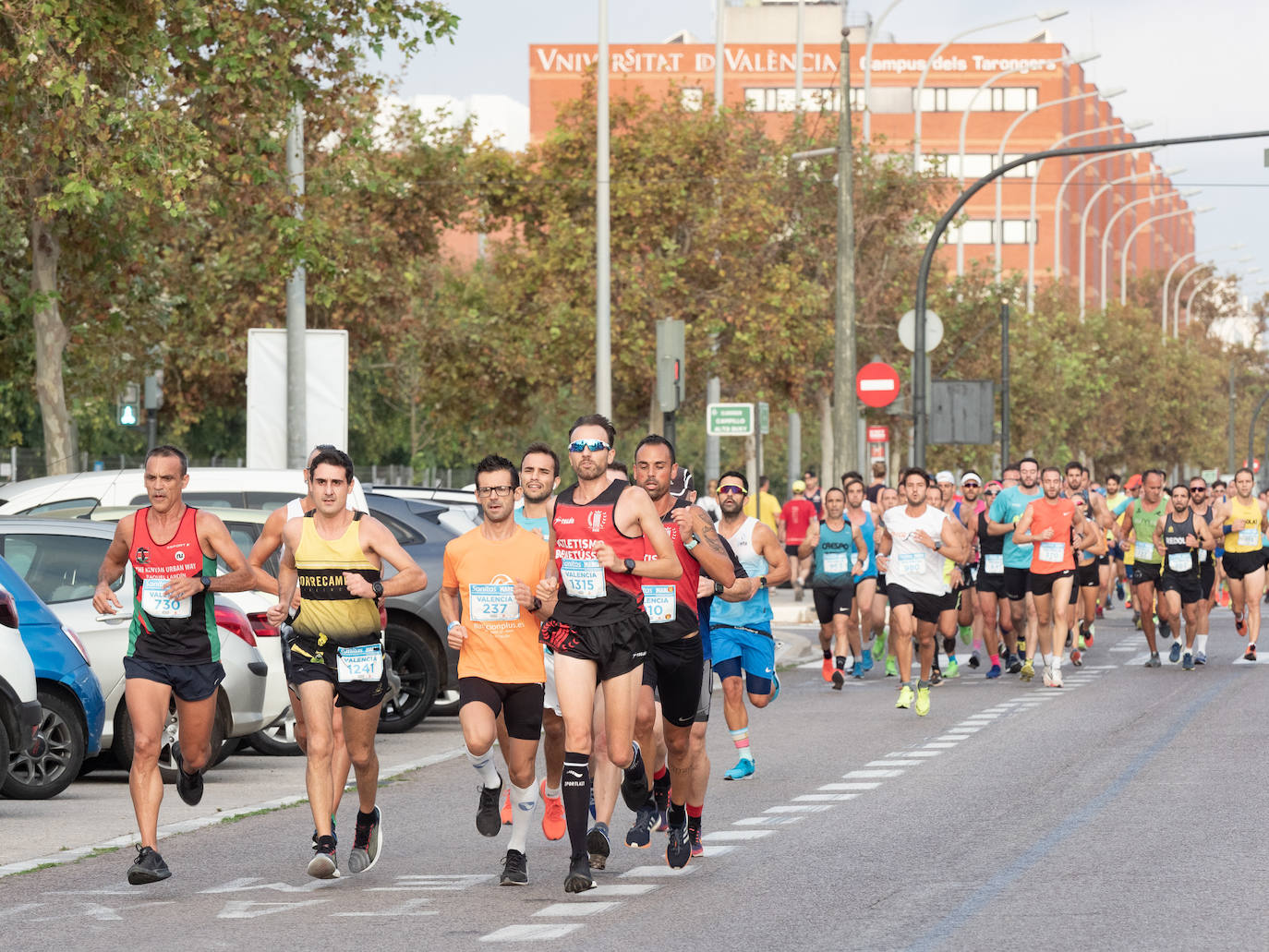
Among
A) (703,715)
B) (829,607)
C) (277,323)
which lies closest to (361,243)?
(277,323)

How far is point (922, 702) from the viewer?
1720cm

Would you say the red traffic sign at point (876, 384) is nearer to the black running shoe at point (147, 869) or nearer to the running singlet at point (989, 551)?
the running singlet at point (989, 551)

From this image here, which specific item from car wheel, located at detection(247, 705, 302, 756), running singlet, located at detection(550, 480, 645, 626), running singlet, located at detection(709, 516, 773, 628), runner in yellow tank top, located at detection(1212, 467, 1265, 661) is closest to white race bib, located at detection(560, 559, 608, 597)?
running singlet, located at detection(550, 480, 645, 626)

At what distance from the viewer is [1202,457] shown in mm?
85062

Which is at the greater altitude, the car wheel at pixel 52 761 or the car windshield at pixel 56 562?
the car windshield at pixel 56 562

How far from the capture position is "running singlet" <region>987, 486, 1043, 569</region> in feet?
69.8

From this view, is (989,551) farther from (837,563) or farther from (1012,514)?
(837,563)

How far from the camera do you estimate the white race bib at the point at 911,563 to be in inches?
700

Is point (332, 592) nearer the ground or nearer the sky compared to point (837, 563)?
nearer the sky

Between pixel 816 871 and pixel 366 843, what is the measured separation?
→ 6.19 feet

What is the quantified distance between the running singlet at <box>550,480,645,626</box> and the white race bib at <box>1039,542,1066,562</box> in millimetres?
11551

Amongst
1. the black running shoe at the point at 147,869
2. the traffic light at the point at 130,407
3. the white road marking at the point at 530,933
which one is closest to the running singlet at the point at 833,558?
the black running shoe at the point at 147,869

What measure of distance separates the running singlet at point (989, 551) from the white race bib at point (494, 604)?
12998 millimetres

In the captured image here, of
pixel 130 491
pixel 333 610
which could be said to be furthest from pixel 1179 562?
pixel 333 610
